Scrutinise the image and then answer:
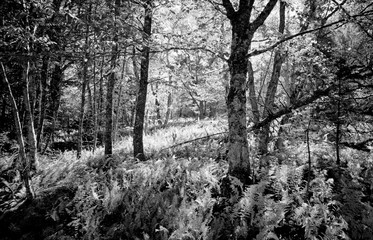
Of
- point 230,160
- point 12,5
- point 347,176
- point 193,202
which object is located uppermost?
point 12,5

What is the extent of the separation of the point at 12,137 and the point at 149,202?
14.7m

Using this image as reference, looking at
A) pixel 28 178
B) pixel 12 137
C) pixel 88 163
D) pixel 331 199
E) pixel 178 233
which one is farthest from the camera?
pixel 12 137

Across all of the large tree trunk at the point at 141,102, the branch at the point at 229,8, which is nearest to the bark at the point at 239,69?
the branch at the point at 229,8

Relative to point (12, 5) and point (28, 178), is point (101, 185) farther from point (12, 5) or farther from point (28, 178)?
point (12, 5)

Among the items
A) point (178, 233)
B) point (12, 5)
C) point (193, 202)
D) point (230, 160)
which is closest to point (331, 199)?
point (230, 160)

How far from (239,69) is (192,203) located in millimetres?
3130

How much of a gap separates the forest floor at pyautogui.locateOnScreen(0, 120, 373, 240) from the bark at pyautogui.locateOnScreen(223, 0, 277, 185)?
92 cm

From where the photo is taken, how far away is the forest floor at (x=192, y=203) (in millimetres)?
4398

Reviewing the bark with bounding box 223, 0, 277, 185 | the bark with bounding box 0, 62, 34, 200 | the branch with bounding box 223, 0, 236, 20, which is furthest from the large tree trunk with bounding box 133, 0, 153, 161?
the bark with bounding box 223, 0, 277, 185

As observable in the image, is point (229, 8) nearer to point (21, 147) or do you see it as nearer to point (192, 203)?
point (192, 203)

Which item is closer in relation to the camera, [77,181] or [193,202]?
[193,202]

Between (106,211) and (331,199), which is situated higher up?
(331,199)

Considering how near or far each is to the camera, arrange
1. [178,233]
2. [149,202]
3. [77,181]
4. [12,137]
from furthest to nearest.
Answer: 1. [12,137]
2. [77,181]
3. [149,202]
4. [178,233]

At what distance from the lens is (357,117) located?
5008mm
